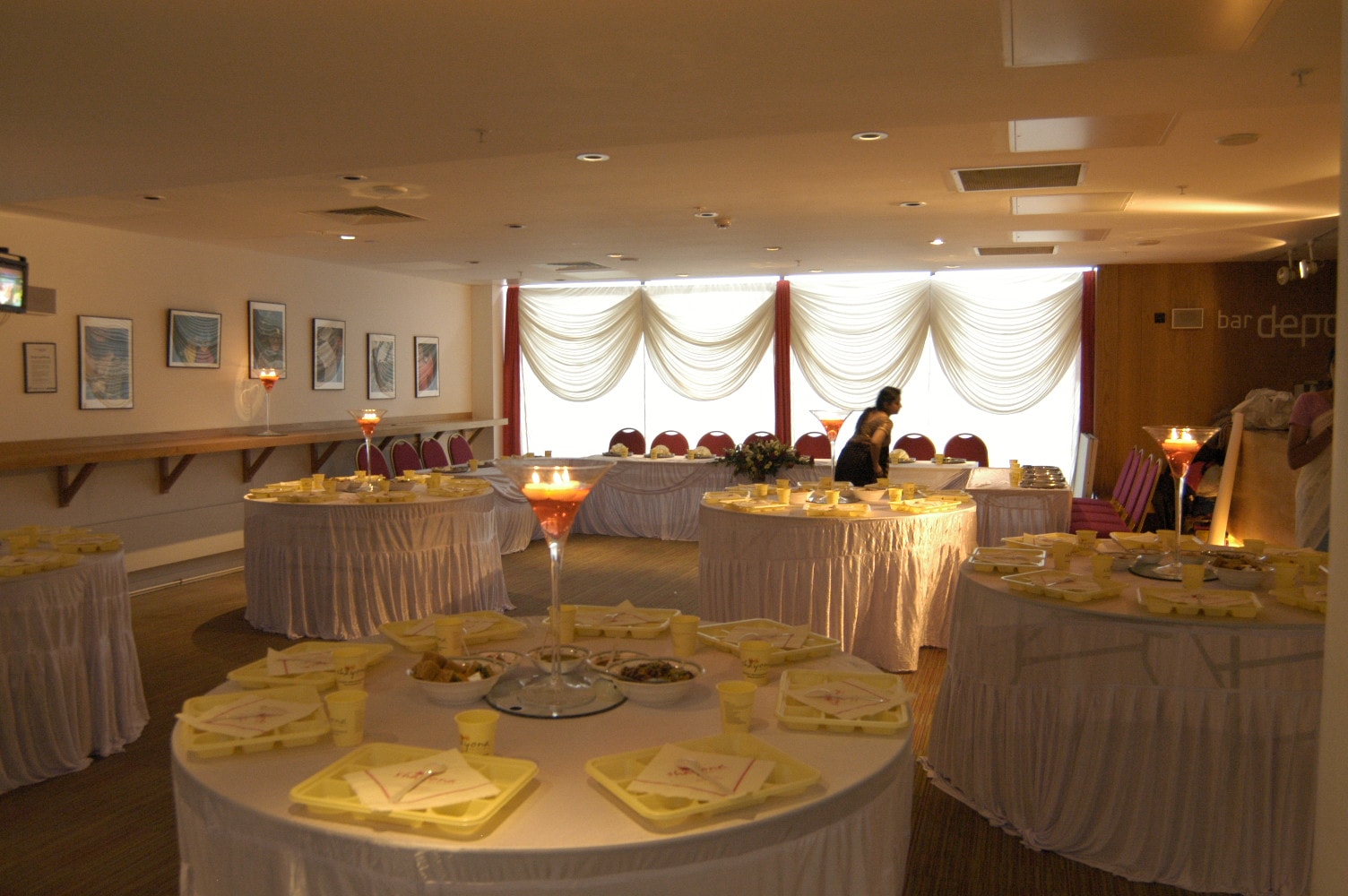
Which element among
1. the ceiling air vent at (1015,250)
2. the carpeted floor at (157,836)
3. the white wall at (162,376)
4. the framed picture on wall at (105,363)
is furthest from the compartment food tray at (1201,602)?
the framed picture on wall at (105,363)

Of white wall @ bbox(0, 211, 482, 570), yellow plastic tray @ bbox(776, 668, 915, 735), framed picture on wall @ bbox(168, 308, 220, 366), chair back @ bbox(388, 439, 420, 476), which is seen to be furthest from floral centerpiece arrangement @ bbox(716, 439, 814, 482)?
yellow plastic tray @ bbox(776, 668, 915, 735)

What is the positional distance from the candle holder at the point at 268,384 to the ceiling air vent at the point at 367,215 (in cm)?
197

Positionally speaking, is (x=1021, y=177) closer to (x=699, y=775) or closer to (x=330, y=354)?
(x=699, y=775)

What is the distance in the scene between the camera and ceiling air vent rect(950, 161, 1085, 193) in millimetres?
5125

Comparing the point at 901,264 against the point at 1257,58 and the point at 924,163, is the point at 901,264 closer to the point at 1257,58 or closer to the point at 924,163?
the point at 924,163

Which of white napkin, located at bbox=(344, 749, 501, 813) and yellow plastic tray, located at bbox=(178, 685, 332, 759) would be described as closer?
white napkin, located at bbox=(344, 749, 501, 813)

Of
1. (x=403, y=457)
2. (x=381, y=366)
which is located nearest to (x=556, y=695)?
(x=403, y=457)

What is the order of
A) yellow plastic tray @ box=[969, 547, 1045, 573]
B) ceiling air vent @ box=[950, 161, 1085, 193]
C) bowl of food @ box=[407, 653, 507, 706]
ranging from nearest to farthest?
1. bowl of food @ box=[407, 653, 507, 706]
2. yellow plastic tray @ box=[969, 547, 1045, 573]
3. ceiling air vent @ box=[950, 161, 1085, 193]

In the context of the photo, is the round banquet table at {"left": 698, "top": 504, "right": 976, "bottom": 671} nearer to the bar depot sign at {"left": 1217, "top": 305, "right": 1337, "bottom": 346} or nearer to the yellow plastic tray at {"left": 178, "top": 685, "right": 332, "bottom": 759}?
the yellow plastic tray at {"left": 178, "top": 685, "right": 332, "bottom": 759}

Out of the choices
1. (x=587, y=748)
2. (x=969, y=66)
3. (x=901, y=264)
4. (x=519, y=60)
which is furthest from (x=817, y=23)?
(x=901, y=264)

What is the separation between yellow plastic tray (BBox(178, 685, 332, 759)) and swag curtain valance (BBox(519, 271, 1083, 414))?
31.7 feet

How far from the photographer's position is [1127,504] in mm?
7188

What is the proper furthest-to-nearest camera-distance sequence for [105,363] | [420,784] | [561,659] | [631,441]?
[631,441]
[105,363]
[561,659]
[420,784]

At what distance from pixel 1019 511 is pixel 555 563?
207 inches
